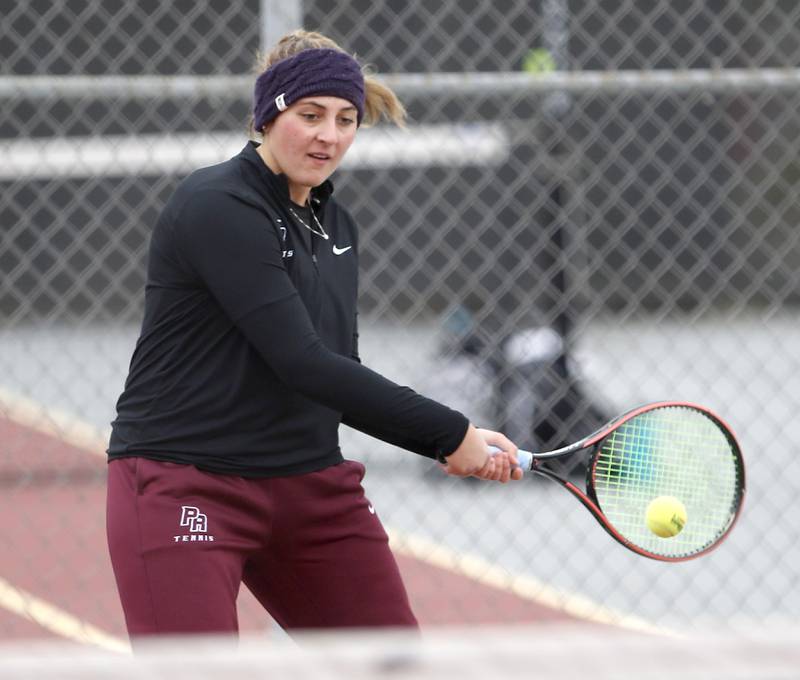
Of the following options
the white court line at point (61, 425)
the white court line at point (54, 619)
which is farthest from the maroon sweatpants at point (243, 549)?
the white court line at point (61, 425)

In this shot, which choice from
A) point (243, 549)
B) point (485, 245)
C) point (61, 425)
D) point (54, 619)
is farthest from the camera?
point (485, 245)

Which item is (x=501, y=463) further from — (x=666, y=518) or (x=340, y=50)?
(x=340, y=50)

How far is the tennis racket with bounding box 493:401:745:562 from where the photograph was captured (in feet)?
9.89

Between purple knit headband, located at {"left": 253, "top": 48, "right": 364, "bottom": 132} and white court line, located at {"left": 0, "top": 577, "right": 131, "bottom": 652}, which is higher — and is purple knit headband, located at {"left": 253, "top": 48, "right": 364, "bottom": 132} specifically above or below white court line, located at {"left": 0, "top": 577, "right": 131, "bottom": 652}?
above

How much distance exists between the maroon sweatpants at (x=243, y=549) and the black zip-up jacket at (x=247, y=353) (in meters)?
0.05

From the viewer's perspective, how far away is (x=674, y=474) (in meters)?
3.06

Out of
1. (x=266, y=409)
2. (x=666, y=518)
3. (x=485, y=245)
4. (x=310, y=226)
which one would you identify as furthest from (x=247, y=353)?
(x=485, y=245)

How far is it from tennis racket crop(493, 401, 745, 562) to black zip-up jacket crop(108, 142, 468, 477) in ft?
1.82

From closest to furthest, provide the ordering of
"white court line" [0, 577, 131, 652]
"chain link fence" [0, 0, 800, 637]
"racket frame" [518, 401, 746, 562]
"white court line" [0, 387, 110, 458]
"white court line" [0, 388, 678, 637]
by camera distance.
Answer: "racket frame" [518, 401, 746, 562] → "white court line" [0, 577, 131, 652] → "white court line" [0, 388, 678, 637] → "chain link fence" [0, 0, 800, 637] → "white court line" [0, 387, 110, 458]

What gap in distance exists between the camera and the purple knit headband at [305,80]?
8.66 feet

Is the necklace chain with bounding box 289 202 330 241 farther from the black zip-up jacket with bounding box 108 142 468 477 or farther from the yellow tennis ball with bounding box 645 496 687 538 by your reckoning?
the yellow tennis ball with bounding box 645 496 687 538

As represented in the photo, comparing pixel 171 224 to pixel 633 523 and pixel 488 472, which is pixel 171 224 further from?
pixel 633 523

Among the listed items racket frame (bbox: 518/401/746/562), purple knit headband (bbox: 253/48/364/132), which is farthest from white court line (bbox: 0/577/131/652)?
purple knit headband (bbox: 253/48/364/132)

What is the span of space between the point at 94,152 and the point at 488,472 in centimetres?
758
